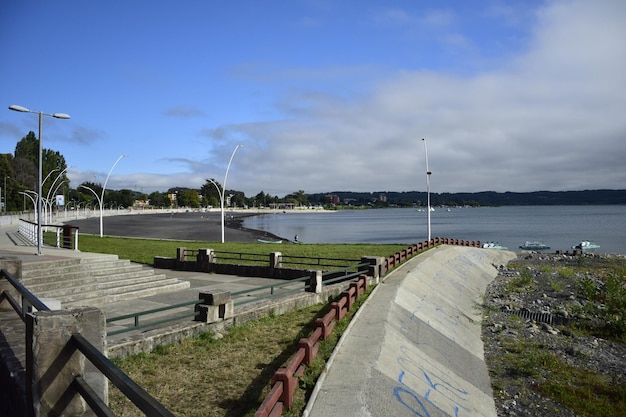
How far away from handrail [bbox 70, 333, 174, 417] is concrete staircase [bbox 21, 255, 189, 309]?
1056cm

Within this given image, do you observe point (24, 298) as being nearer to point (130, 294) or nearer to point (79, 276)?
point (79, 276)

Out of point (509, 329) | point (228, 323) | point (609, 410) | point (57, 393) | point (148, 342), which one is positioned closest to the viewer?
point (57, 393)

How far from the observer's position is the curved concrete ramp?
807 centimetres

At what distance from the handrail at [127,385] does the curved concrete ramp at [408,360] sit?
157 inches

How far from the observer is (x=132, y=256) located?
26906 millimetres

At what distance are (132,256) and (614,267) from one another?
3620 cm

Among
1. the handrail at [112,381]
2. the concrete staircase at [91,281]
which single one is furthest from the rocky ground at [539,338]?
the concrete staircase at [91,281]

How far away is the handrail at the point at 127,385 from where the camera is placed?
3068 mm

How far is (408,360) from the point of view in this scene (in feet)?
36.0

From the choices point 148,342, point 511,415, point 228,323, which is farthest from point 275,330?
point 511,415

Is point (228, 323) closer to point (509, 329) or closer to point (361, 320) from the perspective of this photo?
point (361, 320)

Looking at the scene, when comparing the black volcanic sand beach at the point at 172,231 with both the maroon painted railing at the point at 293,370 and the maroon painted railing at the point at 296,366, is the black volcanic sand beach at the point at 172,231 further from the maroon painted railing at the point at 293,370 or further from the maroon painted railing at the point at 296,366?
the maroon painted railing at the point at 293,370

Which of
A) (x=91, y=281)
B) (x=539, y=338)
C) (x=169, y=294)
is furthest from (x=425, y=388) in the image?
(x=91, y=281)

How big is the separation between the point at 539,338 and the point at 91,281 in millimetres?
15745
